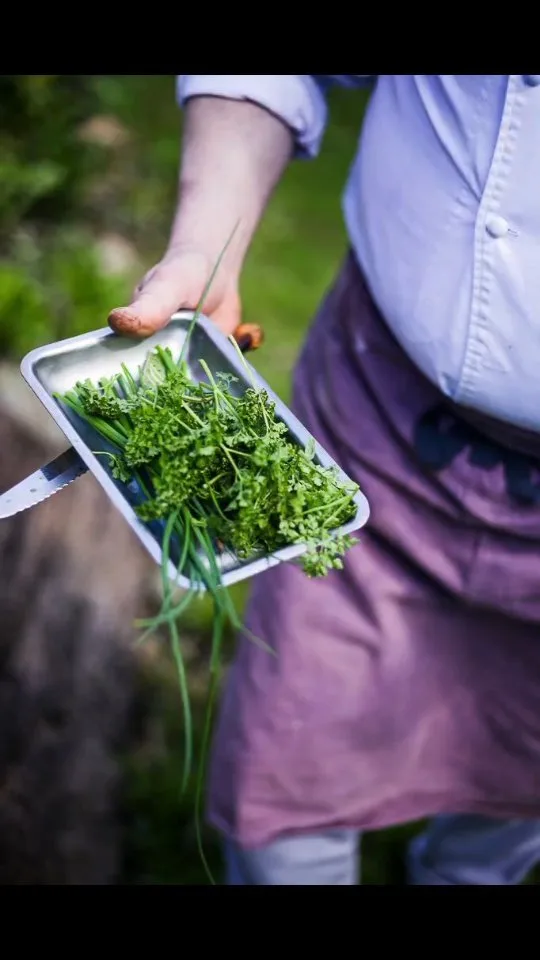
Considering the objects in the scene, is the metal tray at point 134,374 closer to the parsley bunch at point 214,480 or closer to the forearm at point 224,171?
the parsley bunch at point 214,480

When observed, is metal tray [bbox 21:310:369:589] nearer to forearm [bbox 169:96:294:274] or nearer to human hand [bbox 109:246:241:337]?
human hand [bbox 109:246:241:337]

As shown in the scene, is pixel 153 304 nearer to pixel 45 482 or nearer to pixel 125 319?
pixel 125 319

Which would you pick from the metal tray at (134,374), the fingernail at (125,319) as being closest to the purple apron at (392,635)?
the metal tray at (134,374)

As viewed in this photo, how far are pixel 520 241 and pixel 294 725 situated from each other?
96 centimetres

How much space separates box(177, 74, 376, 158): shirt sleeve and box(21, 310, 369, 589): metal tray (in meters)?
0.43

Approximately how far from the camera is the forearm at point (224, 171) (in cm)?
161

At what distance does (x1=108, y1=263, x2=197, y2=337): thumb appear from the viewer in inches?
55.0

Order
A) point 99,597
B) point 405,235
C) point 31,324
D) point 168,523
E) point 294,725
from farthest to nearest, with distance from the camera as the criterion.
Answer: point 31,324 < point 99,597 < point 294,725 < point 405,235 < point 168,523

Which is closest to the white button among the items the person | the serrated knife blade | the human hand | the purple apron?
the person

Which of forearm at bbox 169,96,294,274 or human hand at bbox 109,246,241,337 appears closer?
human hand at bbox 109,246,241,337

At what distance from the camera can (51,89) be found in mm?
4016

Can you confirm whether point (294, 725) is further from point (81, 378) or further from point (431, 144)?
point (431, 144)

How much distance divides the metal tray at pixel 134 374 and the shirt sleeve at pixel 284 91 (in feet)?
1.41
